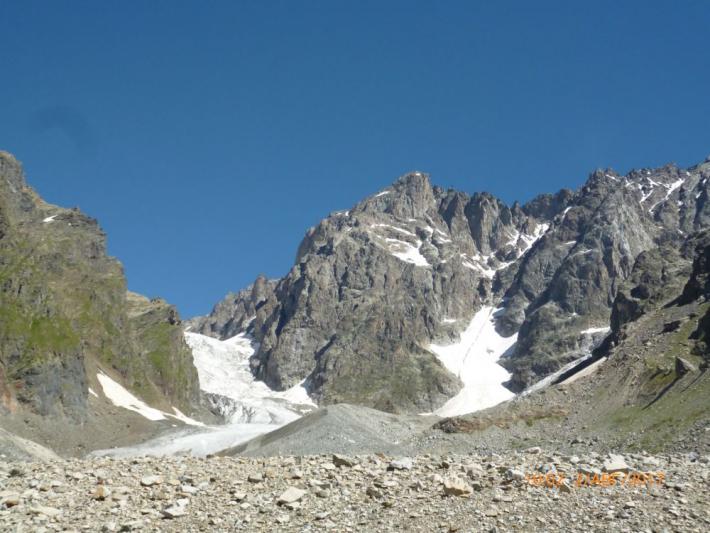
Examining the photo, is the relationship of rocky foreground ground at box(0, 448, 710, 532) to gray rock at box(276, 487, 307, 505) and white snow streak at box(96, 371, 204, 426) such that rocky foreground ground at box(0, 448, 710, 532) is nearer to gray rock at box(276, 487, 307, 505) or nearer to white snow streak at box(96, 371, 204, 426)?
gray rock at box(276, 487, 307, 505)

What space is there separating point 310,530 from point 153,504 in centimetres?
523

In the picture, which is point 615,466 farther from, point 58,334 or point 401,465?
point 58,334

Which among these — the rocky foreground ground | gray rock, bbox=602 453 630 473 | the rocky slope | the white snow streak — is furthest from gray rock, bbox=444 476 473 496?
the white snow streak

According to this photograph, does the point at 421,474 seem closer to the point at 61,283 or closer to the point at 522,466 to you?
the point at 522,466

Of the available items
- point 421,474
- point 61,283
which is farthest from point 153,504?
point 61,283

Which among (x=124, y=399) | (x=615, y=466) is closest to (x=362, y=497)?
(x=615, y=466)

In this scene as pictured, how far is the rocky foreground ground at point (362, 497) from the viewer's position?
2061 cm

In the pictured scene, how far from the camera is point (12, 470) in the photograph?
84.2ft
